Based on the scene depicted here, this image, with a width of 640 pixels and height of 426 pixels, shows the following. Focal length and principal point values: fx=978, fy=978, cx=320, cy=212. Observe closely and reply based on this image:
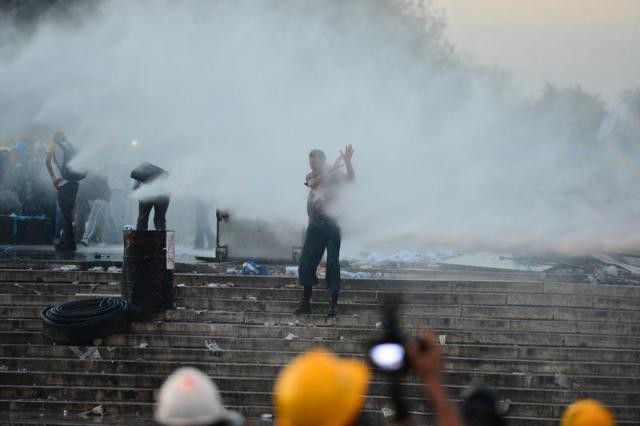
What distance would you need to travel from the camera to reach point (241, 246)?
15.3m

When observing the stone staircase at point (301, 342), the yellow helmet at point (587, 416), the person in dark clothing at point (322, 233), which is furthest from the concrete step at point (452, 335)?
the yellow helmet at point (587, 416)

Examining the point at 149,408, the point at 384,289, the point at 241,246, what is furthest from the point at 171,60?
the point at 149,408

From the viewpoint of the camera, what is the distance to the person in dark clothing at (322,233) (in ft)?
36.4

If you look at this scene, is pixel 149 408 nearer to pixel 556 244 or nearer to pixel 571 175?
pixel 556 244

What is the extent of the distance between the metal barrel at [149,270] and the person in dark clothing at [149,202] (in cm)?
84

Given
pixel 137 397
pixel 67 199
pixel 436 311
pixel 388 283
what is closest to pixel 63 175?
pixel 67 199

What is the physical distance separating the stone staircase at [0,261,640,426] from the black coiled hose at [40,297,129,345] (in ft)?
0.43

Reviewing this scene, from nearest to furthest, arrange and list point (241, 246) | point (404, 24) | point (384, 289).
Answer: point (384, 289), point (241, 246), point (404, 24)

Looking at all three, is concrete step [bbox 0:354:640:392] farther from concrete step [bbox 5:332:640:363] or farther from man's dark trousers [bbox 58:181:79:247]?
man's dark trousers [bbox 58:181:79:247]

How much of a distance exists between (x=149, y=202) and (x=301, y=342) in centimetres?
304

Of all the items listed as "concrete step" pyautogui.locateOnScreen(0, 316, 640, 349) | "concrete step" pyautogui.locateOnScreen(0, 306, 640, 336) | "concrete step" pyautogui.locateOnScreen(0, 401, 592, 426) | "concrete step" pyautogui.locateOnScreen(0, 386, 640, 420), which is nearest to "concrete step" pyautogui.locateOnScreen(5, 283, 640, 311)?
"concrete step" pyautogui.locateOnScreen(0, 306, 640, 336)

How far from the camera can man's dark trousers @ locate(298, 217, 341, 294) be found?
11.1 meters

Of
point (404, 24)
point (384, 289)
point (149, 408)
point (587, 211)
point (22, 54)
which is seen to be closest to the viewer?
point (149, 408)

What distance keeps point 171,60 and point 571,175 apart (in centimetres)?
867
